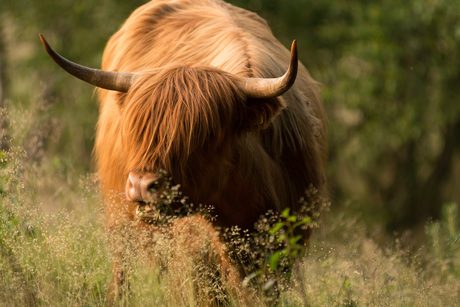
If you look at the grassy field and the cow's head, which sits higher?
the cow's head

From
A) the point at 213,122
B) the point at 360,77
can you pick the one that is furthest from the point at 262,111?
the point at 360,77

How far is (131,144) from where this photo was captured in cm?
390

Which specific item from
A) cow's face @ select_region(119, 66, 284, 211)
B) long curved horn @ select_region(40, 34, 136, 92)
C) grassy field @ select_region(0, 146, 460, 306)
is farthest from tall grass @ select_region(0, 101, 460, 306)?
long curved horn @ select_region(40, 34, 136, 92)

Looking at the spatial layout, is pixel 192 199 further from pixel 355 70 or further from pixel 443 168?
Result: pixel 443 168

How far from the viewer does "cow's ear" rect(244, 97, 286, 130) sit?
3.99m

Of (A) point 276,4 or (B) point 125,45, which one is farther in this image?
(A) point 276,4

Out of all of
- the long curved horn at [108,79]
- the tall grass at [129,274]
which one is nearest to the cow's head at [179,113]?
the long curved horn at [108,79]

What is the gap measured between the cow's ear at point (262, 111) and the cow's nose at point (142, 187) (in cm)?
71

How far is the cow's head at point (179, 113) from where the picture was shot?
3756 mm

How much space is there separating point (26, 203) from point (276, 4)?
641cm

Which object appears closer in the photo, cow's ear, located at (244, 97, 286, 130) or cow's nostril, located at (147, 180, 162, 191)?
cow's nostril, located at (147, 180, 162, 191)

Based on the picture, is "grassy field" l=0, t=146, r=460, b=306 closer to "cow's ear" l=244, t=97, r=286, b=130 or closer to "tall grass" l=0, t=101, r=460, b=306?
"tall grass" l=0, t=101, r=460, b=306

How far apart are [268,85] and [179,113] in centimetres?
51

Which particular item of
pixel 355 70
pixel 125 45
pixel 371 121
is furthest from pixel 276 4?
pixel 125 45
